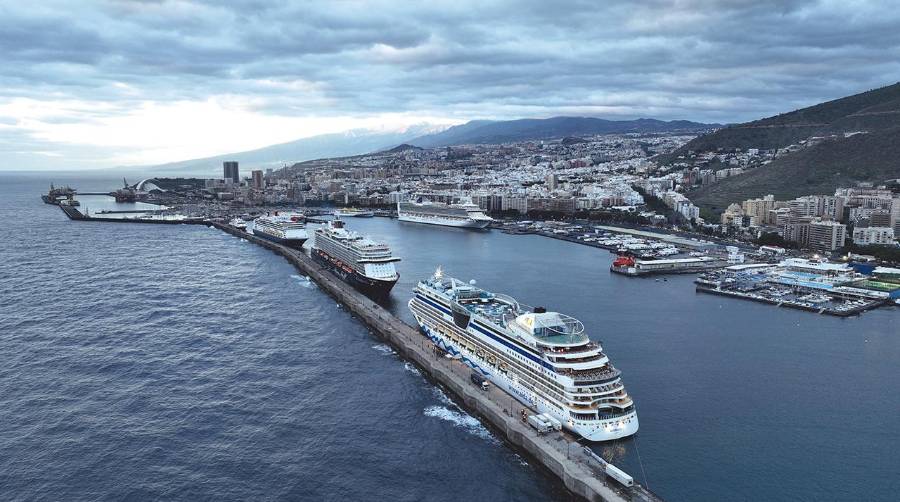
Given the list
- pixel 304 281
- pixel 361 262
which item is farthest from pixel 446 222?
pixel 361 262

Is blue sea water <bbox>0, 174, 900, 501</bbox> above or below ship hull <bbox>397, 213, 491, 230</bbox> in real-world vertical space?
below

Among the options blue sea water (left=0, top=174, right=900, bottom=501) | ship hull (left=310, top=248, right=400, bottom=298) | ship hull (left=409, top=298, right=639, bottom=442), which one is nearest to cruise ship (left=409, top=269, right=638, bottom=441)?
ship hull (left=409, top=298, right=639, bottom=442)

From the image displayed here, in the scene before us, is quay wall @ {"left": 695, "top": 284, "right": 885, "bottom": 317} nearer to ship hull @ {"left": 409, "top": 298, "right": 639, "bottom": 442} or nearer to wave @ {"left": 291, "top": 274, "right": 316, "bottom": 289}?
ship hull @ {"left": 409, "top": 298, "right": 639, "bottom": 442}

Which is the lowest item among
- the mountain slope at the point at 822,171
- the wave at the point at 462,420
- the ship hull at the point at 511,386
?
the wave at the point at 462,420

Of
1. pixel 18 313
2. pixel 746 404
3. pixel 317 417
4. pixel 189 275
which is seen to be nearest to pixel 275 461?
pixel 317 417

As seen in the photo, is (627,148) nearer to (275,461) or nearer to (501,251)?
(501,251)

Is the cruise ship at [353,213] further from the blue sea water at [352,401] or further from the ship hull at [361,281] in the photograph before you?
the blue sea water at [352,401]

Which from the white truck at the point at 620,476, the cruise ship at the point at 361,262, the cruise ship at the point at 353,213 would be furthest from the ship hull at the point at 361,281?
the cruise ship at the point at 353,213
